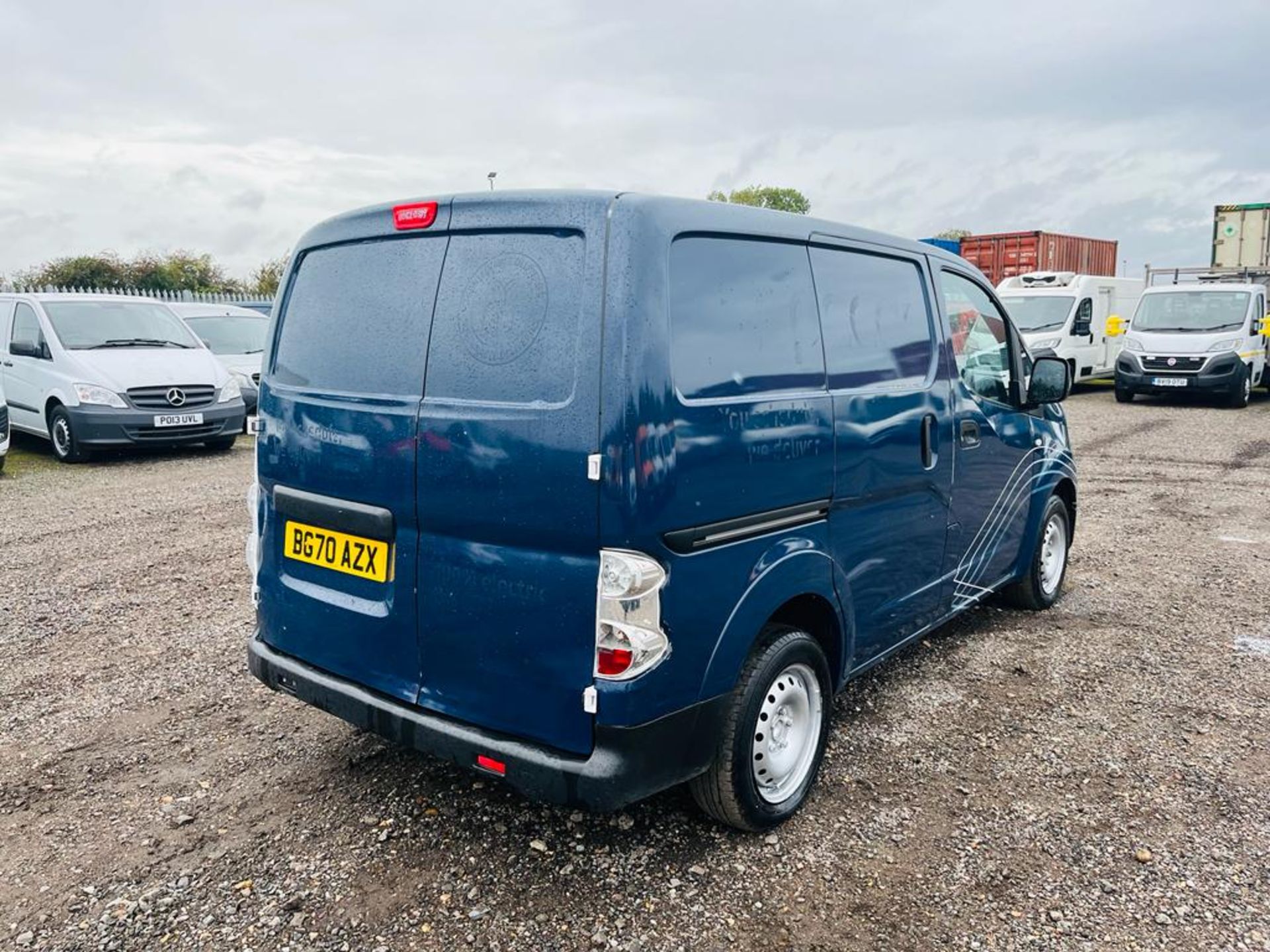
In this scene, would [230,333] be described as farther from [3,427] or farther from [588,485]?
[588,485]

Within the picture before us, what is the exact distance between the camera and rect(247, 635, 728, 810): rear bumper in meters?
2.61

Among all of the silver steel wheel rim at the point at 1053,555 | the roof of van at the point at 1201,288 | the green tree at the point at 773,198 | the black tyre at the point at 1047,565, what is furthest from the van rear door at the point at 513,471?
the green tree at the point at 773,198

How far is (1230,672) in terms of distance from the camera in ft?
14.8

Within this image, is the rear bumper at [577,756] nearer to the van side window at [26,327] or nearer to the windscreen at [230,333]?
the van side window at [26,327]

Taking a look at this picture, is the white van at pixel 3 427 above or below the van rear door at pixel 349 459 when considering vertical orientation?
below

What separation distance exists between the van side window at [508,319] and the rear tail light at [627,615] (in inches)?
18.3

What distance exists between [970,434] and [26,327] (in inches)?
435

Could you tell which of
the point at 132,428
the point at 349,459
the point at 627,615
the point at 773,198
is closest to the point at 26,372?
the point at 132,428

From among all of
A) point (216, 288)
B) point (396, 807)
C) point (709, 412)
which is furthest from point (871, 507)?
point (216, 288)

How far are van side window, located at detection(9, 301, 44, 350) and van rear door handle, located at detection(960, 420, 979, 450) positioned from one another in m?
10.4

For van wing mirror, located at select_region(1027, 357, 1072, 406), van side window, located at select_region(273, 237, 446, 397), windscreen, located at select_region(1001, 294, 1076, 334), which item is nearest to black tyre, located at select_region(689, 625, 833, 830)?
van side window, located at select_region(273, 237, 446, 397)

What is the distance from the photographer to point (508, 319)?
2742 mm

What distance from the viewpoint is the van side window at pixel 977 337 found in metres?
4.18

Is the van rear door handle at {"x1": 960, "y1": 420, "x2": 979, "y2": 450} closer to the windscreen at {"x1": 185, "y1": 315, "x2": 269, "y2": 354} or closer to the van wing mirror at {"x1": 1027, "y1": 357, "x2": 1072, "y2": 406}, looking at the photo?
the van wing mirror at {"x1": 1027, "y1": 357, "x2": 1072, "y2": 406}
